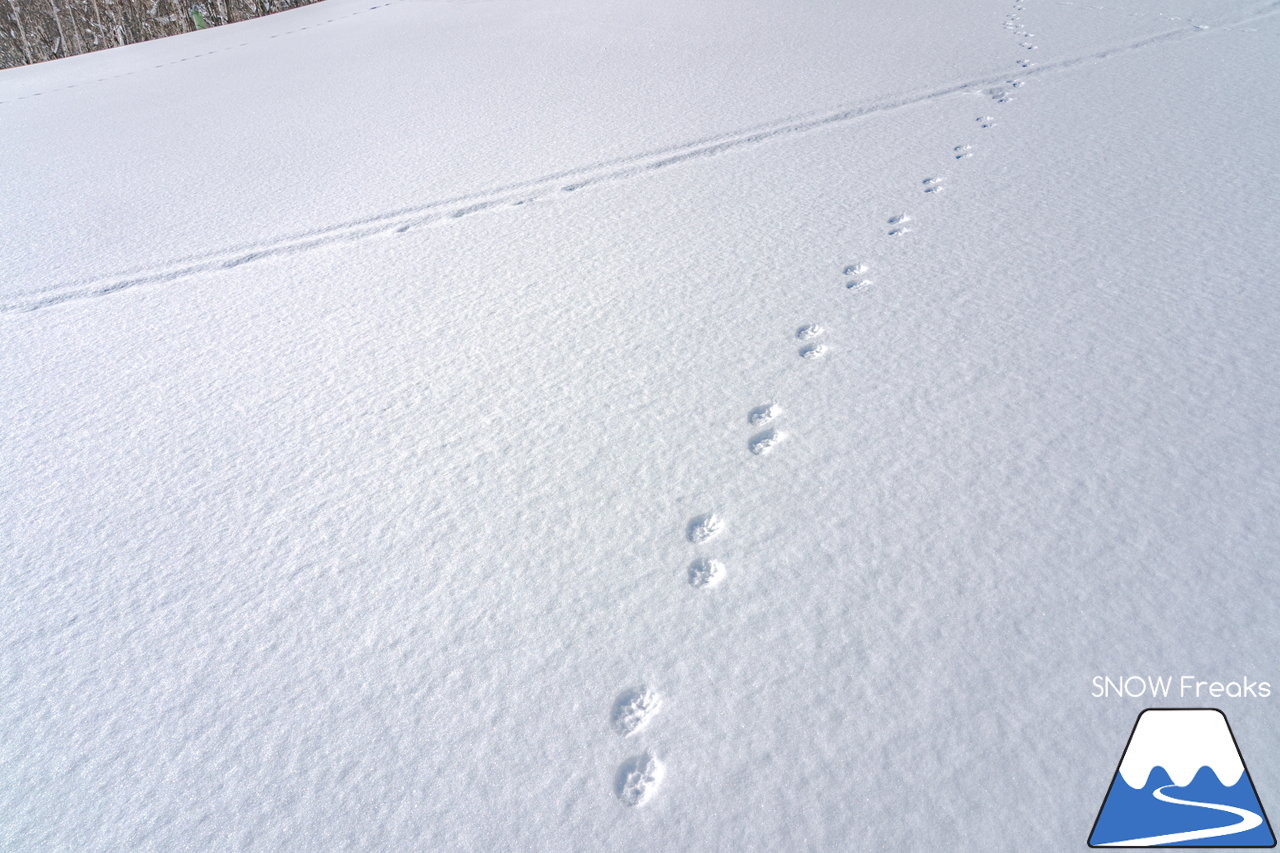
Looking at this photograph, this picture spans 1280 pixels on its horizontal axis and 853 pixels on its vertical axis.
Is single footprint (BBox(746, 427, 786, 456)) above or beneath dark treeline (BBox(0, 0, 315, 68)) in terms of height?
beneath

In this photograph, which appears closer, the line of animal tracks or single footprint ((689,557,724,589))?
the line of animal tracks

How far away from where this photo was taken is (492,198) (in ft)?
8.35

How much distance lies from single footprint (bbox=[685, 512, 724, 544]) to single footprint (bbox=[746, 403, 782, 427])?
25cm

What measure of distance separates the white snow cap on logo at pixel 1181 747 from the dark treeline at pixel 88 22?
785 cm

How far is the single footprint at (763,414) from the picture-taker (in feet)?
4.61

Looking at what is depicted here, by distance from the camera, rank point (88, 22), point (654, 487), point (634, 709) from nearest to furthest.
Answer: point (634, 709) < point (654, 487) < point (88, 22)

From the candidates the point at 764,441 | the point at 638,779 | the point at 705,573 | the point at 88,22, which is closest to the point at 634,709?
the point at 638,779

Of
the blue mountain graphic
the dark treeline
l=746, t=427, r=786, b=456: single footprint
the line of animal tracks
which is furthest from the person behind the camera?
the dark treeline

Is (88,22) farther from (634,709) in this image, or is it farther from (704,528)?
(634,709)

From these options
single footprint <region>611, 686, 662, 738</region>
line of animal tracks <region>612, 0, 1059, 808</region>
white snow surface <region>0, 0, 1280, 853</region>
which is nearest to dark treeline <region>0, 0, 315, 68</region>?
white snow surface <region>0, 0, 1280, 853</region>

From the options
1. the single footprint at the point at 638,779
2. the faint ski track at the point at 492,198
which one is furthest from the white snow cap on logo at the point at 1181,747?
the faint ski track at the point at 492,198

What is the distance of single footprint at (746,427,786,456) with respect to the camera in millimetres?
1333

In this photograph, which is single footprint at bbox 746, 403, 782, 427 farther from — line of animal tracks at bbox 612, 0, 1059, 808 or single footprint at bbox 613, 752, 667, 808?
single footprint at bbox 613, 752, 667, 808

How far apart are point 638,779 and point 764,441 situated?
622mm
